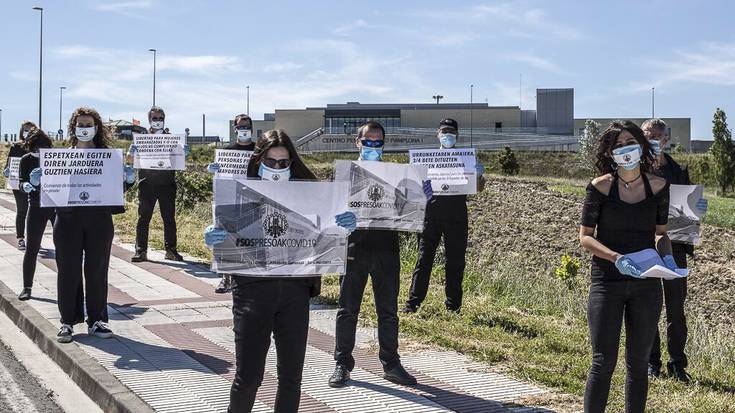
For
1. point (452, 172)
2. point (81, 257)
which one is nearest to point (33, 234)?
point (81, 257)

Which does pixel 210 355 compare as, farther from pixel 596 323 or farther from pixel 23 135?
pixel 23 135

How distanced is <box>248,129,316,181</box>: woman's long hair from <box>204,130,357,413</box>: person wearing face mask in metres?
0.02

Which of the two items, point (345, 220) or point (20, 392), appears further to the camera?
point (20, 392)

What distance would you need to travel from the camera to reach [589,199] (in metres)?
5.55

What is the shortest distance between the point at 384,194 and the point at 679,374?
9.19ft

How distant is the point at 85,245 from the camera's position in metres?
8.50

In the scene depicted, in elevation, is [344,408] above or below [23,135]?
below

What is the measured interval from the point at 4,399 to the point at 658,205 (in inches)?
193

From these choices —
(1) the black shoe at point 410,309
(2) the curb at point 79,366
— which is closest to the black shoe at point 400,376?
(2) the curb at point 79,366

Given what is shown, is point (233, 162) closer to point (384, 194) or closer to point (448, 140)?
point (448, 140)

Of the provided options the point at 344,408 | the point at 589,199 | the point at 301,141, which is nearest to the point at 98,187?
the point at 344,408

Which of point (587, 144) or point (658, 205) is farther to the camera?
point (587, 144)

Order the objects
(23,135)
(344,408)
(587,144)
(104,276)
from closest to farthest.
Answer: (344,408) < (104,276) < (23,135) < (587,144)

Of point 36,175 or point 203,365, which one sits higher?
point 36,175
